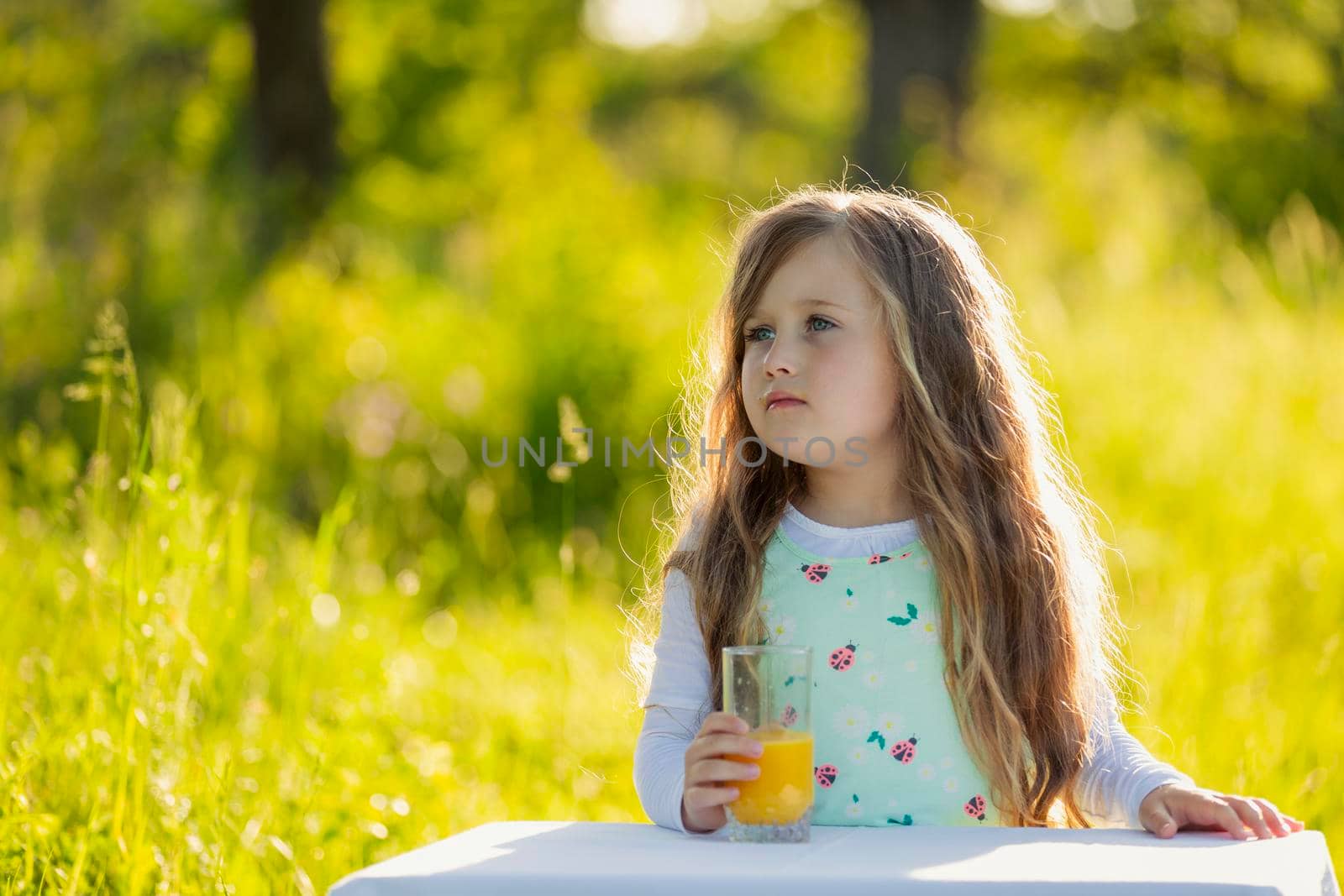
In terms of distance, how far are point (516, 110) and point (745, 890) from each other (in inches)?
560

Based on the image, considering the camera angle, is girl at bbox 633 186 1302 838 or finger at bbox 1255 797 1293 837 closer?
finger at bbox 1255 797 1293 837

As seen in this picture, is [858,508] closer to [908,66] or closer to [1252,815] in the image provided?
[1252,815]

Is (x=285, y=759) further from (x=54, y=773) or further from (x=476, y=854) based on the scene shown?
(x=476, y=854)

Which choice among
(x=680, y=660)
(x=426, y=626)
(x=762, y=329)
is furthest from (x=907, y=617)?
(x=426, y=626)

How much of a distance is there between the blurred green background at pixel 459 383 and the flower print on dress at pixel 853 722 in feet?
2.67

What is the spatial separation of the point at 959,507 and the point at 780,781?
2.19 ft

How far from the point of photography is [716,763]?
173 cm

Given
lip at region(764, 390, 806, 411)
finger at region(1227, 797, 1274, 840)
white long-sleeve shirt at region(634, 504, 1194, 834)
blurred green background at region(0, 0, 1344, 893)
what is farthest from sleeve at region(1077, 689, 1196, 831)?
blurred green background at region(0, 0, 1344, 893)

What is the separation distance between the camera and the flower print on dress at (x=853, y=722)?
2.09 m

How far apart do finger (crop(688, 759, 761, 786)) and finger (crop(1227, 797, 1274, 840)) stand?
0.59m

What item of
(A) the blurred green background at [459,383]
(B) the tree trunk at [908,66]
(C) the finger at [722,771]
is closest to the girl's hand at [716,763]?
(C) the finger at [722,771]

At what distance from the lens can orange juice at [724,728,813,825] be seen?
66.6 inches

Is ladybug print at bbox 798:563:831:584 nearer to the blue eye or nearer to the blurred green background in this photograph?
the blue eye

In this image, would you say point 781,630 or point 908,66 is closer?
point 781,630
